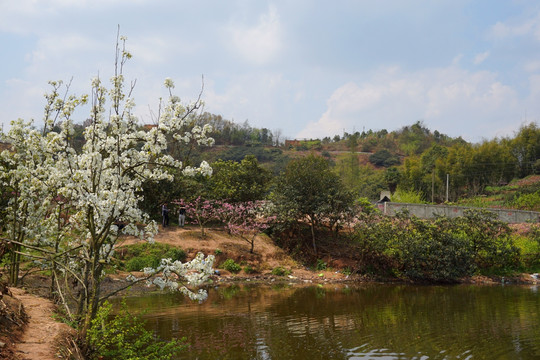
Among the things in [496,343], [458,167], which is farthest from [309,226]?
[458,167]

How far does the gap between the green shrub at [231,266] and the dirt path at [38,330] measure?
13316 millimetres

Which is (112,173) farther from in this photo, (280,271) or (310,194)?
(310,194)

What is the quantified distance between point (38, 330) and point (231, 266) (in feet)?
53.1

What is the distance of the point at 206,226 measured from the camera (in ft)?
102

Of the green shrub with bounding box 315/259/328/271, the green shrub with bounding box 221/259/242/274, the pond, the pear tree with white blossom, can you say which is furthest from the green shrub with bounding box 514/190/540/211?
the pear tree with white blossom

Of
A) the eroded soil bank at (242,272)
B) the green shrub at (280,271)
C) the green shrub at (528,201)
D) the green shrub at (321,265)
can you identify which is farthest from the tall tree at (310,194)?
the green shrub at (528,201)

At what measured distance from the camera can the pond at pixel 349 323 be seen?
11008mm

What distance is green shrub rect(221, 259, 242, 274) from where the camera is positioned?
24.9 m

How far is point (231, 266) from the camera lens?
82.1 ft

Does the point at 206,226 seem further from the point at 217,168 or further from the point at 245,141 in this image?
the point at 245,141

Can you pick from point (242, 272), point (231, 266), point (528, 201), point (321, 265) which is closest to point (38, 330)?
point (231, 266)

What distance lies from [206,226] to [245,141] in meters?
58.2

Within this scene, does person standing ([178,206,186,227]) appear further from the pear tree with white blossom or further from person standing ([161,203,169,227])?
the pear tree with white blossom

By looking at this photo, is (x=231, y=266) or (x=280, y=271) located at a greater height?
(x=231, y=266)
